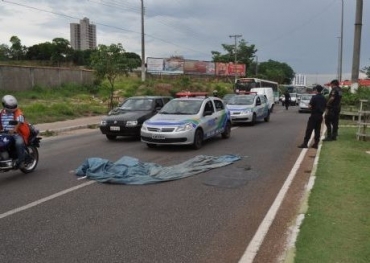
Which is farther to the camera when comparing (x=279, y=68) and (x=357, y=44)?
(x=279, y=68)

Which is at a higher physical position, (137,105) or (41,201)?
(137,105)

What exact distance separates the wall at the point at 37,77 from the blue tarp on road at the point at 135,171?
24821 mm

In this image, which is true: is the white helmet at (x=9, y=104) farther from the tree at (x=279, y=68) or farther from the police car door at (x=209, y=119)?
the tree at (x=279, y=68)

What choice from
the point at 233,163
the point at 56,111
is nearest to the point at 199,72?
the point at 56,111

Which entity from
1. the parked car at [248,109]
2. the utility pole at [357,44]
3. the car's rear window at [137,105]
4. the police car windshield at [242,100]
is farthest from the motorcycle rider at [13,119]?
the utility pole at [357,44]

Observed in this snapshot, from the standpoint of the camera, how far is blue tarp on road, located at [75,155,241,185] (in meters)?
8.58

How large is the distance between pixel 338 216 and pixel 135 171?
14.1 ft

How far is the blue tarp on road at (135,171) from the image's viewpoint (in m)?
8.58

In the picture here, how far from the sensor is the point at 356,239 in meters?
5.18

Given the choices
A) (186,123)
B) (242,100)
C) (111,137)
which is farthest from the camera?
(242,100)

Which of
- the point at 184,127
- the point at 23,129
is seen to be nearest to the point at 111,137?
the point at 184,127

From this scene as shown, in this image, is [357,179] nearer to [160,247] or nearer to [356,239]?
[356,239]

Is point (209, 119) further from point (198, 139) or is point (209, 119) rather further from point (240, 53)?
point (240, 53)

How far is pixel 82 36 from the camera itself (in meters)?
95.4
